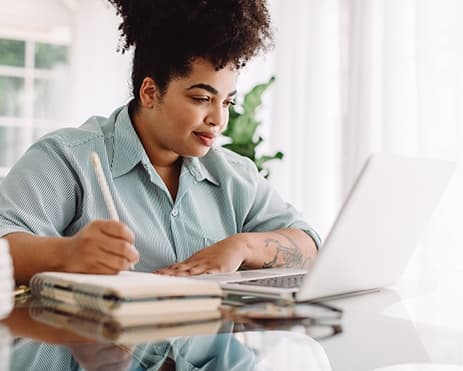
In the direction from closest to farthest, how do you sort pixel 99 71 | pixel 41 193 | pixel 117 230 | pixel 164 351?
pixel 164 351
pixel 117 230
pixel 41 193
pixel 99 71

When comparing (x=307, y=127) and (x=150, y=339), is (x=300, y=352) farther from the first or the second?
(x=307, y=127)

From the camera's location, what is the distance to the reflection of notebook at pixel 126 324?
75cm

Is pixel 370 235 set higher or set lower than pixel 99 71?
higher

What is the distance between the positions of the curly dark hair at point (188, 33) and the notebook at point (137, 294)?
0.76 metres

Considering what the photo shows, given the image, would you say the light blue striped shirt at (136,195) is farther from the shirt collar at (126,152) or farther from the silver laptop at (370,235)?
the silver laptop at (370,235)

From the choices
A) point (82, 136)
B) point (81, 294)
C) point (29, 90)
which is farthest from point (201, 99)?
point (29, 90)

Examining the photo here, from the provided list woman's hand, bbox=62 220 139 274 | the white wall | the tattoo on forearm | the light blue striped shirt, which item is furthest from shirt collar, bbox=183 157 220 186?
the white wall

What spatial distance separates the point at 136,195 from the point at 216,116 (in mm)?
241

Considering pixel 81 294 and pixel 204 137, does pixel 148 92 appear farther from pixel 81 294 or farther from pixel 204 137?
pixel 81 294

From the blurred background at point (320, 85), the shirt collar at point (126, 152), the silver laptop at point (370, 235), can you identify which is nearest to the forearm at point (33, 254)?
the silver laptop at point (370, 235)

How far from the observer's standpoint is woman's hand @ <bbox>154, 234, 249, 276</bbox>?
129 cm

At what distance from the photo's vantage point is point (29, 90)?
461 cm

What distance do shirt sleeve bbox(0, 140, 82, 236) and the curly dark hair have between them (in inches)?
12.2

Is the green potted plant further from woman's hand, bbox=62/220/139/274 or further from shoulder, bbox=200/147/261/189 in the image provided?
woman's hand, bbox=62/220/139/274
